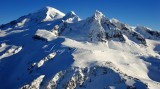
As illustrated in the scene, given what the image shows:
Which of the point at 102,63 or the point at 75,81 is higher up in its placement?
the point at 102,63

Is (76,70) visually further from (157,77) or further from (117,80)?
(157,77)

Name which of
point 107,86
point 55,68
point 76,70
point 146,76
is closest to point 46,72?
point 55,68

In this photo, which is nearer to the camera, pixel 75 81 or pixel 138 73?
pixel 75 81

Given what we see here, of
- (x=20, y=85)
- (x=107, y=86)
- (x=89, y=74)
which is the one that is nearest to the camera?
(x=107, y=86)

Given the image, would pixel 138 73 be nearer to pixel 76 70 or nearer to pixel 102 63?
pixel 102 63

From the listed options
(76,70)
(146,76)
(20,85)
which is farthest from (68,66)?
(146,76)

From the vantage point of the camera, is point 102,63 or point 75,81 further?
point 102,63

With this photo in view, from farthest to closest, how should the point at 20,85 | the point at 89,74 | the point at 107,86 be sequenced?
Answer: the point at 20,85 → the point at 89,74 → the point at 107,86

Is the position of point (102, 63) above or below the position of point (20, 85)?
above
